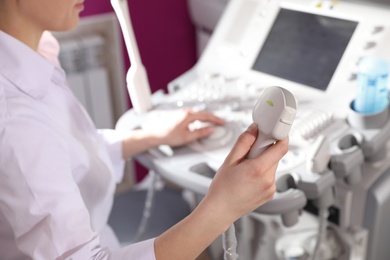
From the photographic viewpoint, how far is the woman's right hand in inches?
30.0

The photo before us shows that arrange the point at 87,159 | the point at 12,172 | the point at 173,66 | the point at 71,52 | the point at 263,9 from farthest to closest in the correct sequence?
1. the point at 173,66
2. the point at 71,52
3. the point at 263,9
4. the point at 87,159
5. the point at 12,172

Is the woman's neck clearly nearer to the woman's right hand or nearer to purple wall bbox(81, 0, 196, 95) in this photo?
the woman's right hand

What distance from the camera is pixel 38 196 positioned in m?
0.76

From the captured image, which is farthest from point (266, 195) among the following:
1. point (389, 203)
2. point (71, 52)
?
point (71, 52)

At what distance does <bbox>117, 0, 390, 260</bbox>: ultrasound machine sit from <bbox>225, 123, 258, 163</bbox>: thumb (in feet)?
0.61

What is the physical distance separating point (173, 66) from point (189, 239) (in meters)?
1.39

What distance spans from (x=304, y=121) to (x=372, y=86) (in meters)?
0.14

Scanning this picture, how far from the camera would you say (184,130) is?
1.13 m

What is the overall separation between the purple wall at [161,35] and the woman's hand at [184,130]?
900mm

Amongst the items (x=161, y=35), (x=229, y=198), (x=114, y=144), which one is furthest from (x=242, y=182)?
(x=161, y=35)

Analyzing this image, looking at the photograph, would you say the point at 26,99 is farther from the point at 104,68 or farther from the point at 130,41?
the point at 104,68

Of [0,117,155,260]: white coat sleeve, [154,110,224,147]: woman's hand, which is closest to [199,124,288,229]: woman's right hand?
[0,117,155,260]: white coat sleeve

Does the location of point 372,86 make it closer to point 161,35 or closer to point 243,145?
point 243,145

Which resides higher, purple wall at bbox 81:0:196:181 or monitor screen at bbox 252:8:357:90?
monitor screen at bbox 252:8:357:90
